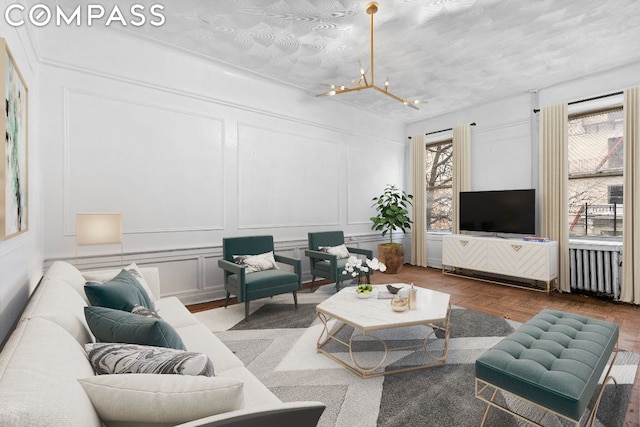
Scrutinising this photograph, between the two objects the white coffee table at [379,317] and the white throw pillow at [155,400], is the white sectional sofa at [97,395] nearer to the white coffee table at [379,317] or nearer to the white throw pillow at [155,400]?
the white throw pillow at [155,400]

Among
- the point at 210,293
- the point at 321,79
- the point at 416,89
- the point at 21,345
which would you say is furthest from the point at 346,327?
the point at 416,89

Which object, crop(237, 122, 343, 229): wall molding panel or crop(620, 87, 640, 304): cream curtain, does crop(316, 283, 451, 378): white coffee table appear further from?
crop(620, 87, 640, 304): cream curtain

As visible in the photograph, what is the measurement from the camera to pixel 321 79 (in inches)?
185

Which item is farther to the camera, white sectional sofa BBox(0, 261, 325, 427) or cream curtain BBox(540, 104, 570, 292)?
cream curtain BBox(540, 104, 570, 292)

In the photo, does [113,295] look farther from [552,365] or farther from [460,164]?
[460,164]

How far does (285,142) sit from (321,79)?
1.05 meters

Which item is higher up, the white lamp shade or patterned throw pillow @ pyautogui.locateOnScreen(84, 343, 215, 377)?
the white lamp shade

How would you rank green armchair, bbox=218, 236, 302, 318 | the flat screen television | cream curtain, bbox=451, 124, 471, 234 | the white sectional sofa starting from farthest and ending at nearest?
cream curtain, bbox=451, 124, 471, 234, the flat screen television, green armchair, bbox=218, 236, 302, 318, the white sectional sofa

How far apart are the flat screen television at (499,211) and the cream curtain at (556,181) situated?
19cm

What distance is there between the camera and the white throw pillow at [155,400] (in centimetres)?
92

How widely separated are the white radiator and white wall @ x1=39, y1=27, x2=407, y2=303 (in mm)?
3549

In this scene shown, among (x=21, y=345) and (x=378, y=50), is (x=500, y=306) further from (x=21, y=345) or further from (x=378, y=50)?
(x=21, y=345)

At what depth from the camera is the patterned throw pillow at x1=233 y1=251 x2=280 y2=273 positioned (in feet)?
12.6

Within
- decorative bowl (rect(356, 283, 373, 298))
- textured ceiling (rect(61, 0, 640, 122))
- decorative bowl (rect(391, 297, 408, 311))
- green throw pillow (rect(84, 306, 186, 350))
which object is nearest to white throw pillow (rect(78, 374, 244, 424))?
green throw pillow (rect(84, 306, 186, 350))
